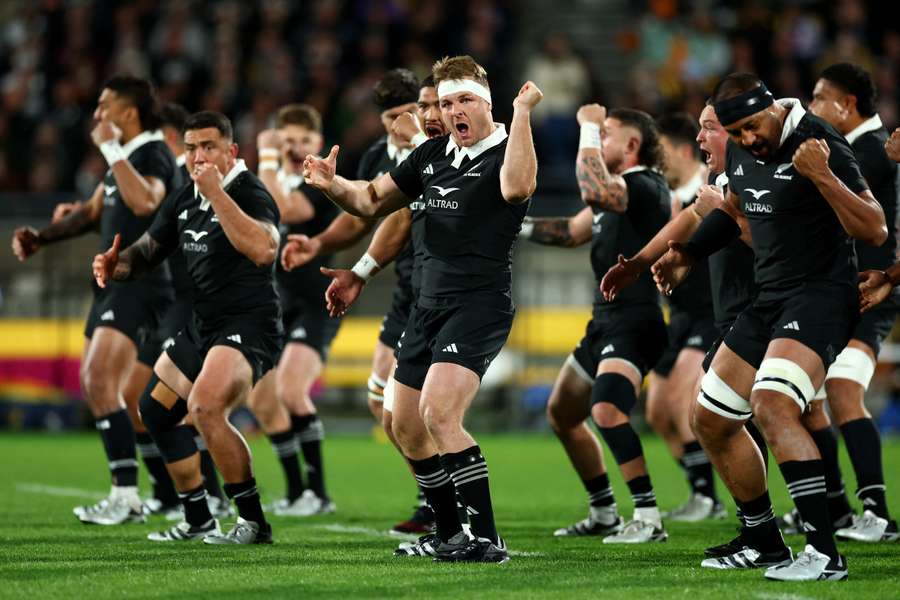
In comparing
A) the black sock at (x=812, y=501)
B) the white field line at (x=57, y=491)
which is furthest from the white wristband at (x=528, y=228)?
the white field line at (x=57, y=491)

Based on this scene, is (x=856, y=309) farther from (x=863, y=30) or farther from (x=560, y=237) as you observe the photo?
(x=863, y=30)

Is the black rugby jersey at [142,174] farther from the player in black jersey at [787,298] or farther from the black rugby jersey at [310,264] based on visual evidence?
the player in black jersey at [787,298]

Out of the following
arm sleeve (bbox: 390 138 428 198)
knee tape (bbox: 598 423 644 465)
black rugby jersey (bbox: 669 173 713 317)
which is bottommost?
knee tape (bbox: 598 423 644 465)

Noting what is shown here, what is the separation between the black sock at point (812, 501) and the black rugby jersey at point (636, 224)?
255 centimetres

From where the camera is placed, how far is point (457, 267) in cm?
759

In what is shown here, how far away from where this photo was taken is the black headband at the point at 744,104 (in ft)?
22.6

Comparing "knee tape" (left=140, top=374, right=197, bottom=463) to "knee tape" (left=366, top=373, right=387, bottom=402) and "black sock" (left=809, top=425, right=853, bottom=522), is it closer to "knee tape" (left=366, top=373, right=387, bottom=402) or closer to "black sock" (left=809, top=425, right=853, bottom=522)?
"knee tape" (left=366, top=373, right=387, bottom=402)

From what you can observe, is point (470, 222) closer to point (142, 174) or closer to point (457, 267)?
point (457, 267)

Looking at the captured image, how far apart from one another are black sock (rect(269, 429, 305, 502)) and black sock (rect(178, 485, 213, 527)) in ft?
7.88

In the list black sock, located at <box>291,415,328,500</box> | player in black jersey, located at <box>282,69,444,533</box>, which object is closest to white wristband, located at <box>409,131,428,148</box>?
player in black jersey, located at <box>282,69,444,533</box>

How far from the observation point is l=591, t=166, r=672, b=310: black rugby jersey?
9.23 meters

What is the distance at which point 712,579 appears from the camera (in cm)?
696

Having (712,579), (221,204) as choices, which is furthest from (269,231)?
(712,579)

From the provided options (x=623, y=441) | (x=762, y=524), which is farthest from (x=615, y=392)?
(x=762, y=524)
